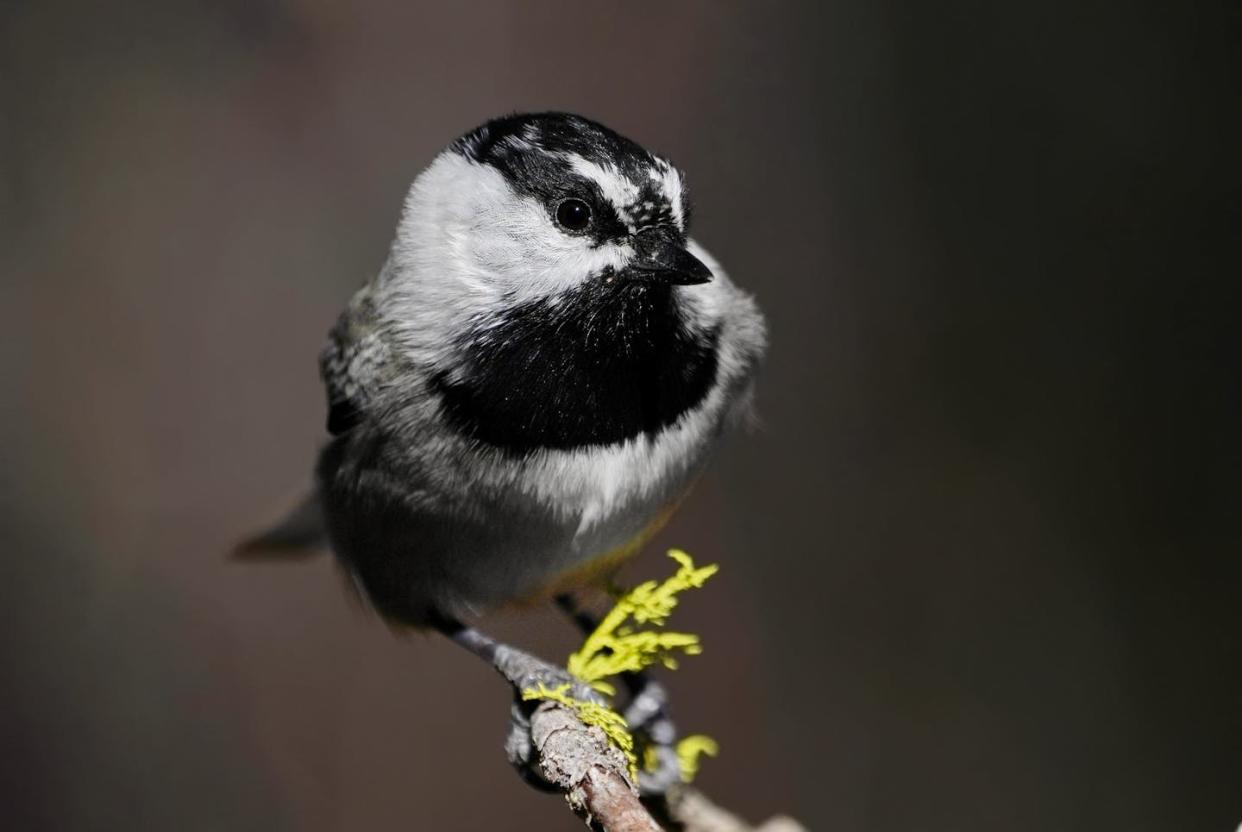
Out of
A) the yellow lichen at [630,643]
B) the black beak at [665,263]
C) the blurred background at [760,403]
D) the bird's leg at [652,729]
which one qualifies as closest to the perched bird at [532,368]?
the black beak at [665,263]

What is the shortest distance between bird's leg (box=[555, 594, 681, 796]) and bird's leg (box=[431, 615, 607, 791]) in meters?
0.19

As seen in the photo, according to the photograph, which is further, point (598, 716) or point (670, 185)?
point (670, 185)

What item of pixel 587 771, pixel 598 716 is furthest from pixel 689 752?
pixel 587 771

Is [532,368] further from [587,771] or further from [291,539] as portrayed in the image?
[291,539]

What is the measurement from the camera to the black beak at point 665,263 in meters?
1.58

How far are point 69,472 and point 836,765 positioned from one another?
2.00 m

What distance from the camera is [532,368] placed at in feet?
5.40

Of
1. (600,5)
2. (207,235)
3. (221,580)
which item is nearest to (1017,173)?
(600,5)

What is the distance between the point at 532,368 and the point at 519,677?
1.35 feet

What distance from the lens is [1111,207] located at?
330 cm

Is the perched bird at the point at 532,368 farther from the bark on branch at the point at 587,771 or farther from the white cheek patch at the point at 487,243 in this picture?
the bark on branch at the point at 587,771

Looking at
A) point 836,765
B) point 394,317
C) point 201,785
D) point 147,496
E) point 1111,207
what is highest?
point 1111,207

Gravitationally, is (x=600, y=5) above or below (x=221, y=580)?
above

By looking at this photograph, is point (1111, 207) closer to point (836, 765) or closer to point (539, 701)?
point (836, 765)
